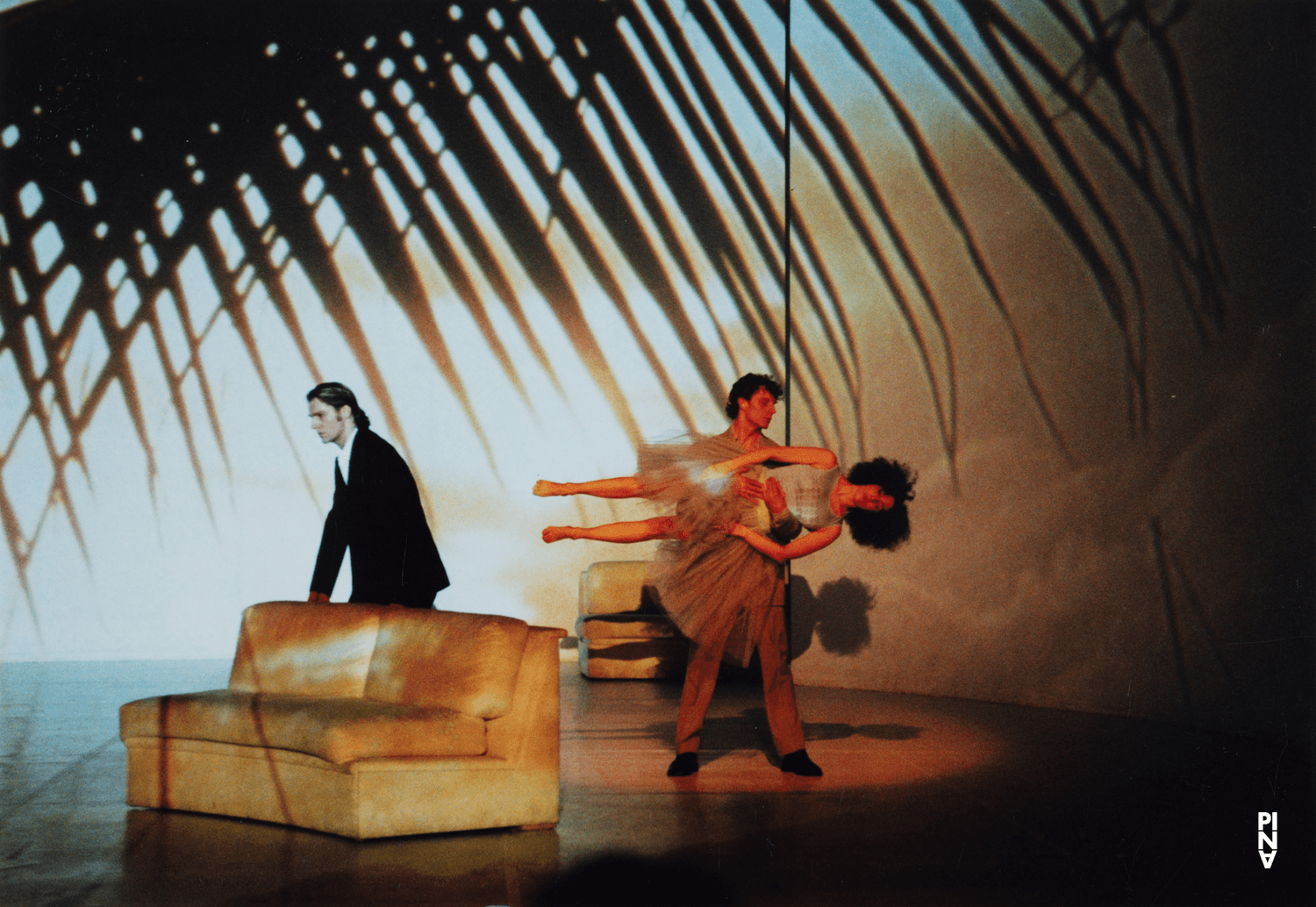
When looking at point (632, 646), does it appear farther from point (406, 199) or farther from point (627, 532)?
point (406, 199)

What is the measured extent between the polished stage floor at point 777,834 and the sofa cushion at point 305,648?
504mm

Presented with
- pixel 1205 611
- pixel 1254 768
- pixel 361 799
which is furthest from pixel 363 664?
pixel 1205 611

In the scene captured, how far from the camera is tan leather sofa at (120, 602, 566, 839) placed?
3389mm

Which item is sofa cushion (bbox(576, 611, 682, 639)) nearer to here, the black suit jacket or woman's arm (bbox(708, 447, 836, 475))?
the black suit jacket

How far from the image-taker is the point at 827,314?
787 centimetres

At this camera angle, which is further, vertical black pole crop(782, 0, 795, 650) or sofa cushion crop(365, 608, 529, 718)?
vertical black pole crop(782, 0, 795, 650)

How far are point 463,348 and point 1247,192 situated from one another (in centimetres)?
546

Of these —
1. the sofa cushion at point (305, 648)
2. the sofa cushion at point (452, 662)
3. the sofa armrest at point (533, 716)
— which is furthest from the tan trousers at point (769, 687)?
the sofa cushion at point (305, 648)

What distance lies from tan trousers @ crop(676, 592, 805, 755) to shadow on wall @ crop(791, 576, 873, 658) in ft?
10.4

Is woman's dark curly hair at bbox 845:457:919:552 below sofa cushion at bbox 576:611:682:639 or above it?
above

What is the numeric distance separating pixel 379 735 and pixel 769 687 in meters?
1.57

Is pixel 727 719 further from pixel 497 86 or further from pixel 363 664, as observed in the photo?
pixel 497 86

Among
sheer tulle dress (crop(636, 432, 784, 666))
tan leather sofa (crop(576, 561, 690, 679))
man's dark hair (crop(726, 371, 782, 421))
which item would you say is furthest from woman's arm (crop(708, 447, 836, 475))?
tan leather sofa (crop(576, 561, 690, 679))

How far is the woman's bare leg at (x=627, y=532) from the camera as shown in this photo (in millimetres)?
4020
